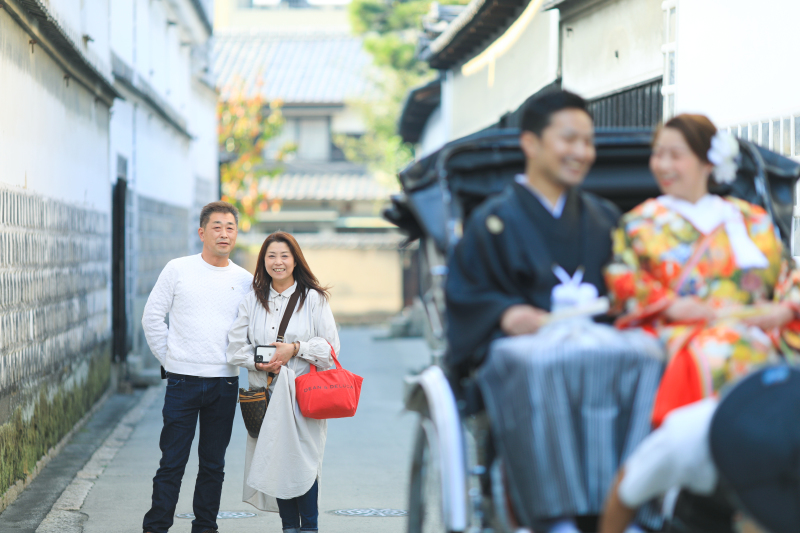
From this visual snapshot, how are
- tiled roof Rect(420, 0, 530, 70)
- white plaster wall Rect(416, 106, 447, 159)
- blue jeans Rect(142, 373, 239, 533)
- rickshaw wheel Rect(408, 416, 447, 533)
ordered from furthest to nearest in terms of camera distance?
white plaster wall Rect(416, 106, 447, 159) → tiled roof Rect(420, 0, 530, 70) → blue jeans Rect(142, 373, 239, 533) → rickshaw wheel Rect(408, 416, 447, 533)

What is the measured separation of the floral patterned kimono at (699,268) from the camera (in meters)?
3.27

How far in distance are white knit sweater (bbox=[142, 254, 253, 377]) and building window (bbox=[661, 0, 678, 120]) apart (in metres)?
3.87

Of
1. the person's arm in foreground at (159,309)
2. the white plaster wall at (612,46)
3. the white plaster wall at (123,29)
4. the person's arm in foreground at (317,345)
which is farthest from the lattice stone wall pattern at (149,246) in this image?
the person's arm in foreground at (317,345)

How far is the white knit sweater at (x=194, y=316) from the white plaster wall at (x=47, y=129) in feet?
5.43

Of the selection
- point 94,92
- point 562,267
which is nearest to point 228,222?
point 562,267

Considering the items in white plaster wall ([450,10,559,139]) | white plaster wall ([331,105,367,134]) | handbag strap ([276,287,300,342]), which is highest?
white plaster wall ([331,105,367,134])

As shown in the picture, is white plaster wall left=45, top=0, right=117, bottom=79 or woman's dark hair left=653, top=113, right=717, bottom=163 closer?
woman's dark hair left=653, top=113, right=717, bottom=163

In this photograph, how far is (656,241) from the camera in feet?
11.0

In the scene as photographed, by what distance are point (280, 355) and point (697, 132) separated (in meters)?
2.81

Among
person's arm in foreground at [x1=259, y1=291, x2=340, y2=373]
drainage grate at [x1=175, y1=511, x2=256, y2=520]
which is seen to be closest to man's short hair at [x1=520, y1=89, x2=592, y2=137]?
person's arm in foreground at [x1=259, y1=291, x2=340, y2=373]

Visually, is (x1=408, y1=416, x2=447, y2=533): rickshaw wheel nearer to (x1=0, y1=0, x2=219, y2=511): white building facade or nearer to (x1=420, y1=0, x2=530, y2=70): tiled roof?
(x1=0, y1=0, x2=219, y2=511): white building facade

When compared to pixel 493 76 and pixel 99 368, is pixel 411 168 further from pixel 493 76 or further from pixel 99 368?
pixel 493 76

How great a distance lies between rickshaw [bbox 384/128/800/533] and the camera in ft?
11.3

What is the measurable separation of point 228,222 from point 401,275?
23.5 metres
